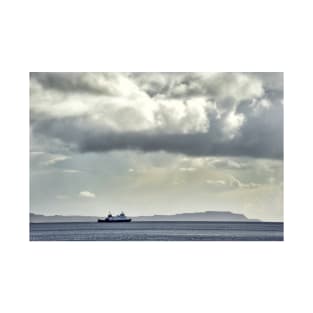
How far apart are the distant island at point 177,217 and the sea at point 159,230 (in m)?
0.17

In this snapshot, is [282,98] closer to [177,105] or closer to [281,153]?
[281,153]

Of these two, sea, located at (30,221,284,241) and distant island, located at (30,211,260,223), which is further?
sea, located at (30,221,284,241)

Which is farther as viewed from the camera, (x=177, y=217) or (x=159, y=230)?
(x=159, y=230)

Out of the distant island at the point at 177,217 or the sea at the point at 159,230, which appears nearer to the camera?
the distant island at the point at 177,217

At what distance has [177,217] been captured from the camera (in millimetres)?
14867

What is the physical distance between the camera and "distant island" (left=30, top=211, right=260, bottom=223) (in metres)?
13.8

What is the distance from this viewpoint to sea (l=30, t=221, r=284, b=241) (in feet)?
49.8

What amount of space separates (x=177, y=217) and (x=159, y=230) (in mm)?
6172

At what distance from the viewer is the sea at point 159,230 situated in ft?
49.8

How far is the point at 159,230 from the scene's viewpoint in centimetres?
2097

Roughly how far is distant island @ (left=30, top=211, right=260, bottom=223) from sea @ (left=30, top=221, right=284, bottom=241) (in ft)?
0.54

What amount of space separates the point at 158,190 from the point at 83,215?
1525 millimetres
